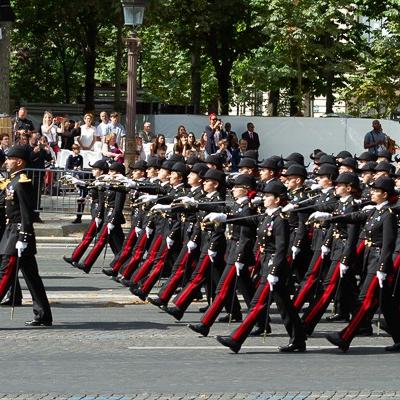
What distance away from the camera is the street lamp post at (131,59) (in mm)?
25578

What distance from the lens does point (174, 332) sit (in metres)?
14.8

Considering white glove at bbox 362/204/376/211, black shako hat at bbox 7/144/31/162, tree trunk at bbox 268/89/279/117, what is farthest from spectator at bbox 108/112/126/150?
tree trunk at bbox 268/89/279/117

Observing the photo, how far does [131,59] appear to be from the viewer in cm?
2656

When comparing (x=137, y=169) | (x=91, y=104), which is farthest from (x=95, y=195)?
(x=91, y=104)

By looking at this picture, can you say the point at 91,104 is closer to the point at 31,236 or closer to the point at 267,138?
the point at 267,138

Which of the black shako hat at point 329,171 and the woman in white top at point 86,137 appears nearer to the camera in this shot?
the black shako hat at point 329,171

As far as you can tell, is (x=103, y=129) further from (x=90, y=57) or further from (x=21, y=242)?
(x=90, y=57)

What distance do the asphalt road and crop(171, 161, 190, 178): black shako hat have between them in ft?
6.95

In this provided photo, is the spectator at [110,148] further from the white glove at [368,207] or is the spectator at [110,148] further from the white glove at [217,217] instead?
the white glove at [217,217]

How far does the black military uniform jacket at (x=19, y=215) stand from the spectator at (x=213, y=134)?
615 inches

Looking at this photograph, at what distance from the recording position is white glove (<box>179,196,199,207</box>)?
16.0 m

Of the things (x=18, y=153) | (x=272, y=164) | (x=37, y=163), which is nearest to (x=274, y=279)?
(x=272, y=164)

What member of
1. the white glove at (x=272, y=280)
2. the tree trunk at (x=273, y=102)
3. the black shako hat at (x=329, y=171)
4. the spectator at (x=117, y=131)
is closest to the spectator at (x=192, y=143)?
the spectator at (x=117, y=131)

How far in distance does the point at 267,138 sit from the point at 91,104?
938 cm
